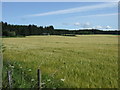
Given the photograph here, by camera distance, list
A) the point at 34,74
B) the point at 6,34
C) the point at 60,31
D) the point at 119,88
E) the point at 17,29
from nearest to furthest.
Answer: the point at 119,88, the point at 34,74, the point at 6,34, the point at 17,29, the point at 60,31

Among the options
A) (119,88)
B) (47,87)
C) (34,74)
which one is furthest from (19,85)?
(119,88)

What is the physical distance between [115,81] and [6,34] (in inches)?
4450

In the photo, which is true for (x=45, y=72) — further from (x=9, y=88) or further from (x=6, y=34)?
(x=6, y=34)

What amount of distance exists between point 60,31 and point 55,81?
463ft

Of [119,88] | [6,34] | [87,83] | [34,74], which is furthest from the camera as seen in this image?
[6,34]

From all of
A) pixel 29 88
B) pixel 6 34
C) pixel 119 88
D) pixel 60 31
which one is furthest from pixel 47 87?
pixel 60 31

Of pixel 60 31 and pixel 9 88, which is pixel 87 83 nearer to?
pixel 9 88

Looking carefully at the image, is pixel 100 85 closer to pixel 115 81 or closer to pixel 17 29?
pixel 115 81

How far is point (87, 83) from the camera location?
8.81 meters

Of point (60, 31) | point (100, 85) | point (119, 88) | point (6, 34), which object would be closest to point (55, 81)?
point (100, 85)

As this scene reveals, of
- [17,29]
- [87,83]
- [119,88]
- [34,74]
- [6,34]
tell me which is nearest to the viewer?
[119,88]

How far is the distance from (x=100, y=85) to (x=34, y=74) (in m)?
3.65

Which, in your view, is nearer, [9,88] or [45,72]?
[9,88]

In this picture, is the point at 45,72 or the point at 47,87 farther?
the point at 45,72
